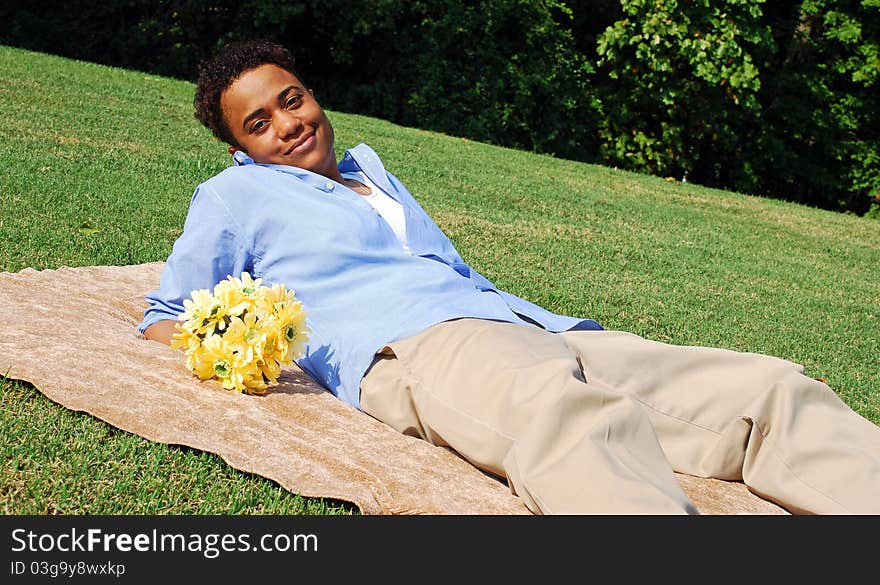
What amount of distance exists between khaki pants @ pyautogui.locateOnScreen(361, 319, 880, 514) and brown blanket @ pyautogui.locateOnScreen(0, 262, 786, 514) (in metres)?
0.09

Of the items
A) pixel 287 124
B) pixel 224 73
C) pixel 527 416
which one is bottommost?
pixel 527 416

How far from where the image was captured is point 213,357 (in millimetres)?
3289

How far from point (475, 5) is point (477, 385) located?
1263 cm

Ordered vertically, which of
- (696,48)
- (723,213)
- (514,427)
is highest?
(696,48)

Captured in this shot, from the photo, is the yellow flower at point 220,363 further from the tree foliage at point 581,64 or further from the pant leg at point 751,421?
the tree foliage at point 581,64

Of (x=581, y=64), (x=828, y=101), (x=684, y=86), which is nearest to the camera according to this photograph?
(x=684, y=86)

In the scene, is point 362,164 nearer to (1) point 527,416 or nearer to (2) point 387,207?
(2) point 387,207

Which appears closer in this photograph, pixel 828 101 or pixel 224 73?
pixel 224 73

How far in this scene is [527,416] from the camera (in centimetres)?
270

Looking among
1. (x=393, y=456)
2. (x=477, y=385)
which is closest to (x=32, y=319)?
(x=393, y=456)

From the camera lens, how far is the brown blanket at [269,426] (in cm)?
281

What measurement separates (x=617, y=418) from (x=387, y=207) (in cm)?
148

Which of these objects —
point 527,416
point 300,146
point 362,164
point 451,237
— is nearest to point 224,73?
point 300,146
